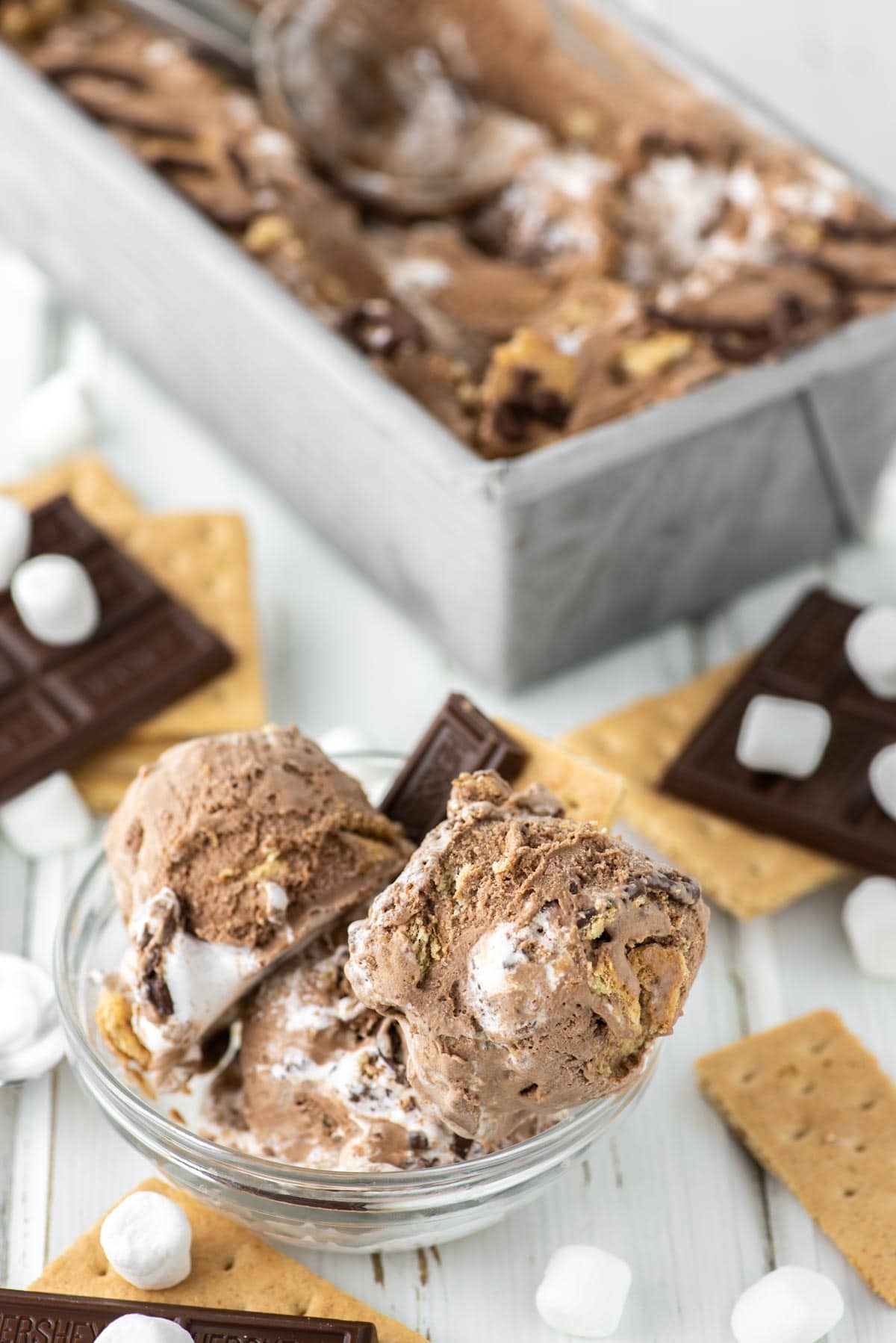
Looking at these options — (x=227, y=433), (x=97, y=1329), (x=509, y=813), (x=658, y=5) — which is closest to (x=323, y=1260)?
(x=97, y=1329)

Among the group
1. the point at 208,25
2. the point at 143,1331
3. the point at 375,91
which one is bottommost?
the point at 143,1331

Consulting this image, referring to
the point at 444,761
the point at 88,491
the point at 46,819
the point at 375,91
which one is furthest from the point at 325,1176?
the point at 375,91

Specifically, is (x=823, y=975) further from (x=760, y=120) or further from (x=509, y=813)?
(x=760, y=120)

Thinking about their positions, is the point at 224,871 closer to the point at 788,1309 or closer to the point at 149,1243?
the point at 149,1243

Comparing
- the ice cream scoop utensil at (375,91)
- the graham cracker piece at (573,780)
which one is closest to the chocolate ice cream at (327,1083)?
the graham cracker piece at (573,780)

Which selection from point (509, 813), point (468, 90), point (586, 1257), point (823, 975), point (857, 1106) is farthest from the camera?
point (468, 90)

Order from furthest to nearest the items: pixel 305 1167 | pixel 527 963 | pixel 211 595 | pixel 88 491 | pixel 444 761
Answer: pixel 88 491 → pixel 211 595 → pixel 444 761 → pixel 305 1167 → pixel 527 963

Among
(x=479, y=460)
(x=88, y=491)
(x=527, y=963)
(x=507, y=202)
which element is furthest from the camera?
(x=507, y=202)
